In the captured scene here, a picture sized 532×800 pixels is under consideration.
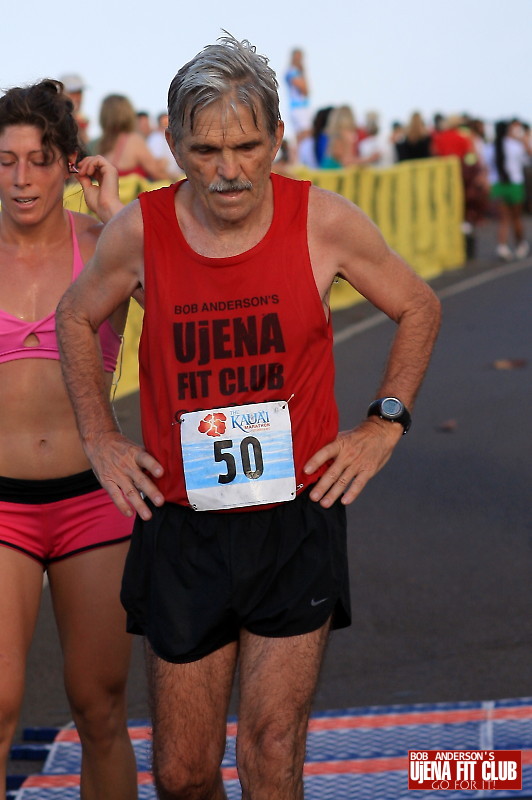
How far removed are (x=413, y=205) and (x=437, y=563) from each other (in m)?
14.6

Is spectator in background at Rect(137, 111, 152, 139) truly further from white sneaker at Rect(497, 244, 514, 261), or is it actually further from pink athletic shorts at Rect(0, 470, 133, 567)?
pink athletic shorts at Rect(0, 470, 133, 567)

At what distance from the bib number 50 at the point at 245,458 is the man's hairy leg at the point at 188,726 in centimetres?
46

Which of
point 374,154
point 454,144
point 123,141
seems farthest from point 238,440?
point 454,144

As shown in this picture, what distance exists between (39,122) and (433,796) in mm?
2343

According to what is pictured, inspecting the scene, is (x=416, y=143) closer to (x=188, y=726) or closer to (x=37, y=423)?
(x=37, y=423)

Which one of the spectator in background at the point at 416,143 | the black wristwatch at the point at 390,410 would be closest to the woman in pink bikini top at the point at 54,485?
the black wristwatch at the point at 390,410

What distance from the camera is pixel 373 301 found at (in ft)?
12.3

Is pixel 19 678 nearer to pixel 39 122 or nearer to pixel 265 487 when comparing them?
pixel 265 487

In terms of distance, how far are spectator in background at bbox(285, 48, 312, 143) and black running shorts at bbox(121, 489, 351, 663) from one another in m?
19.8

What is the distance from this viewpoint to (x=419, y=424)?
34.2 feet

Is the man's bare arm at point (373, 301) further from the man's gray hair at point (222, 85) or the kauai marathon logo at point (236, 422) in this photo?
the man's gray hair at point (222, 85)

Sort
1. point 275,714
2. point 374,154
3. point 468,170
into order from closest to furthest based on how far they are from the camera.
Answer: point 275,714 → point 374,154 → point 468,170

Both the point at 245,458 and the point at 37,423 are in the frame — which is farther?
the point at 37,423

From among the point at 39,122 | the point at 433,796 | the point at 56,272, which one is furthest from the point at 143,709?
the point at 39,122
